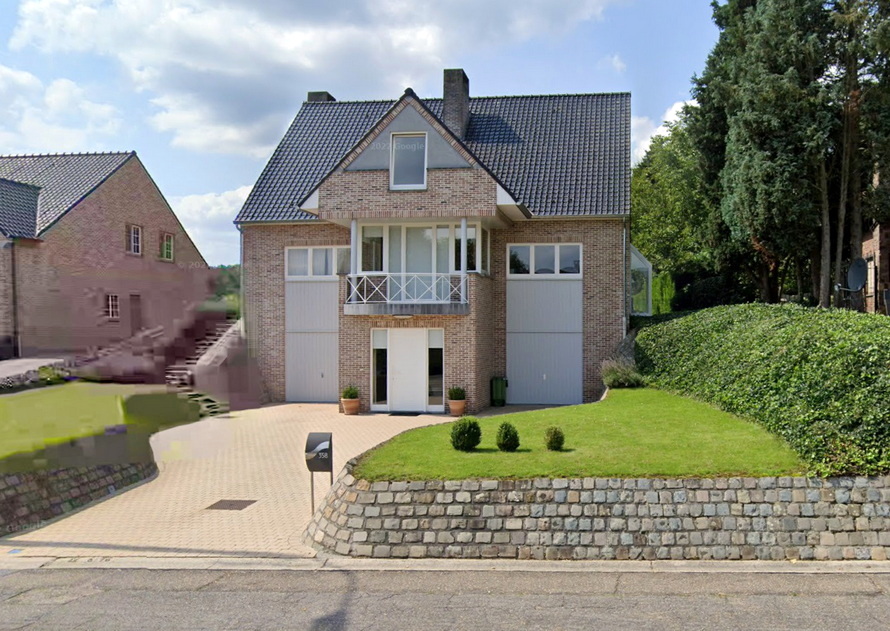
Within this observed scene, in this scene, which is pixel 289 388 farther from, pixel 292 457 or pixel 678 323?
pixel 678 323

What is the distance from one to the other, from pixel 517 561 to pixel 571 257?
16264mm

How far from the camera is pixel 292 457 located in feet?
60.8

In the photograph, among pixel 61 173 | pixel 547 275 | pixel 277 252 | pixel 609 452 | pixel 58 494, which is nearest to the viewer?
pixel 61 173

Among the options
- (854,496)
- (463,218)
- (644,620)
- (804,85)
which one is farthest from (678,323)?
(644,620)

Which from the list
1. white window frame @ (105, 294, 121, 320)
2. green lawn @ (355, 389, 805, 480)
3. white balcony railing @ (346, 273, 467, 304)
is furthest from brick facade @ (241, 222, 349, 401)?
white window frame @ (105, 294, 121, 320)

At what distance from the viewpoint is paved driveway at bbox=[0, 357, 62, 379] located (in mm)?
1531

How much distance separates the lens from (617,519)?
36.4 ft

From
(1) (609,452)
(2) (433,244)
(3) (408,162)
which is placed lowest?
(1) (609,452)

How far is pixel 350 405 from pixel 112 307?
22866 mm

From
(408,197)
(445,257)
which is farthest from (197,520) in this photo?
(445,257)

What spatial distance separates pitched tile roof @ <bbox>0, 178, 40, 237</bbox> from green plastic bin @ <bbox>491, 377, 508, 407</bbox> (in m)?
23.8

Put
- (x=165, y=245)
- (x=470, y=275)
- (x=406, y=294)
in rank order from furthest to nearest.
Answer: (x=406, y=294) < (x=470, y=275) < (x=165, y=245)

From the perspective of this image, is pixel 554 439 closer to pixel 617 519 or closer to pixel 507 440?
pixel 507 440

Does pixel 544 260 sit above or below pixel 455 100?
below
